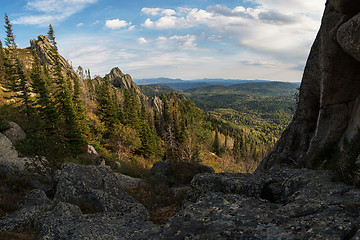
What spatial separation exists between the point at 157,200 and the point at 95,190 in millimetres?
5384

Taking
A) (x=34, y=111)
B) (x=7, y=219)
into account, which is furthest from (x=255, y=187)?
(x=34, y=111)

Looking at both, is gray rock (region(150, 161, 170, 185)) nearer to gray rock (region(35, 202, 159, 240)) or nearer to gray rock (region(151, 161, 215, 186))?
gray rock (region(151, 161, 215, 186))

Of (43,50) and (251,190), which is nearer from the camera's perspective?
(251,190)

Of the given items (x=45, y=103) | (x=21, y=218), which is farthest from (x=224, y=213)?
(x=45, y=103)

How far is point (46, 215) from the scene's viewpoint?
30.9 ft

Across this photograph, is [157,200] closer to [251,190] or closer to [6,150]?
[251,190]

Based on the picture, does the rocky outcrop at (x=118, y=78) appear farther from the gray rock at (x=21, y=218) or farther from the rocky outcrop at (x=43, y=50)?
the gray rock at (x=21, y=218)

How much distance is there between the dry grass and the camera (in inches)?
482

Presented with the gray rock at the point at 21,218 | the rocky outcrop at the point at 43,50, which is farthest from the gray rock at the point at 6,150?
the rocky outcrop at the point at 43,50

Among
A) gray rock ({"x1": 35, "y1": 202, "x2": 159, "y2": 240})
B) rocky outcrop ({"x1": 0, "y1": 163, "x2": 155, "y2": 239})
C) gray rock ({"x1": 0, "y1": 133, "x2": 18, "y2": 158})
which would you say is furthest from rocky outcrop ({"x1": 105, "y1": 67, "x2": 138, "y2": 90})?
gray rock ({"x1": 35, "y1": 202, "x2": 159, "y2": 240})

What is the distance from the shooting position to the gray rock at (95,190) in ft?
37.1

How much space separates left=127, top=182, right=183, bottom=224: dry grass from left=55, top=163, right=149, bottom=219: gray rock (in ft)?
4.48

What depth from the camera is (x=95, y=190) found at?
41.1ft

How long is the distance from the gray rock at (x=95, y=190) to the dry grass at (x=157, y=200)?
1.37 meters
